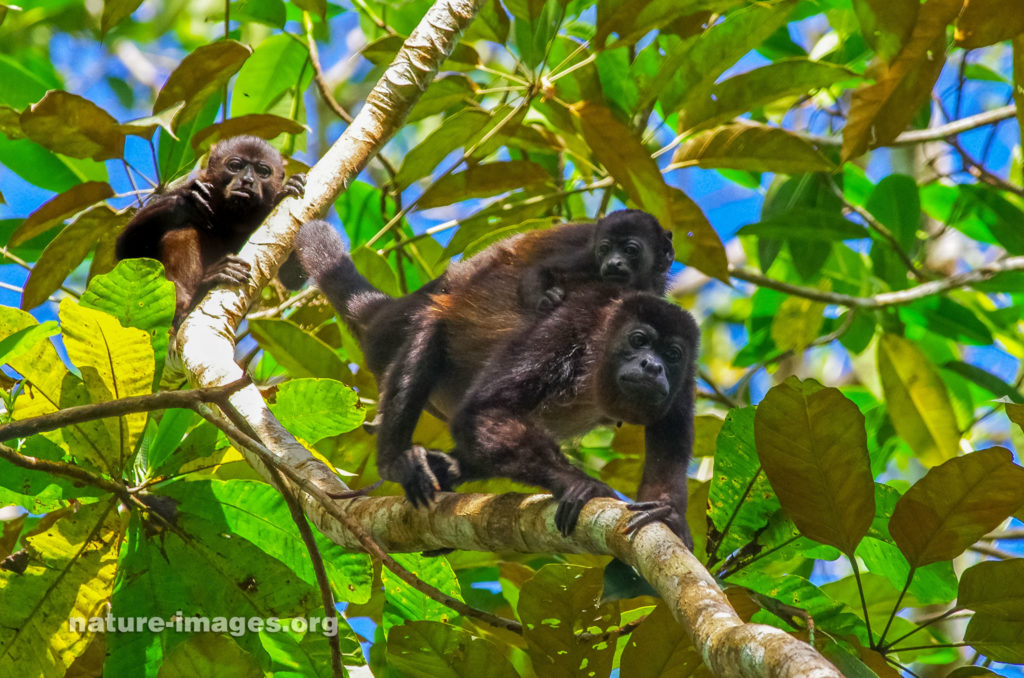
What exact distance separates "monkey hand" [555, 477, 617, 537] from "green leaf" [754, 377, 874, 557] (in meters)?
0.44

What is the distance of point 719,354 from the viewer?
11.0 meters

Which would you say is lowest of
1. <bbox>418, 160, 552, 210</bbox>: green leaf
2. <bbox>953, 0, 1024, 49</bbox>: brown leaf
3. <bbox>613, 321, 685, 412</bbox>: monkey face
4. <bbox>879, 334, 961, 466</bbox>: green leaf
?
<bbox>613, 321, 685, 412</bbox>: monkey face

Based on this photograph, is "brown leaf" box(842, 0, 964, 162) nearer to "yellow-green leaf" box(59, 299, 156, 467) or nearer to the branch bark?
the branch bark

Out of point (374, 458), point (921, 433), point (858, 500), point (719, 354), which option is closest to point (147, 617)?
point (374, 458)

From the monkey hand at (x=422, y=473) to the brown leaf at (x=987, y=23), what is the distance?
2.26 meters

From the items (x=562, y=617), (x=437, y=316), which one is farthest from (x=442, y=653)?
(x=437, y=316)

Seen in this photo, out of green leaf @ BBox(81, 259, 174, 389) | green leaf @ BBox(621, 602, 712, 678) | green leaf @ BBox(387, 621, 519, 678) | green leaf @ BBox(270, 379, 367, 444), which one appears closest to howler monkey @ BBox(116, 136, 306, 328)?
green leaf @ BBox(81, 259, 174, 389)

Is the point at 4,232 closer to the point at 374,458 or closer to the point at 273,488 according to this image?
the point at 374,458

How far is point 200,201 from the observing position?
4.91m

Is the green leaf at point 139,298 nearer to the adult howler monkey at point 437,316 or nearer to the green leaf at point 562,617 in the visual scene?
the adult howler monkey at point 437,316

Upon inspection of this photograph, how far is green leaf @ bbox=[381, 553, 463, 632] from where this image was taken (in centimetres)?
283

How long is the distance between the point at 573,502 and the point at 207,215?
3193 millimetres

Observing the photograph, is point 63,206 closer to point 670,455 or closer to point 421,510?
point 421,510

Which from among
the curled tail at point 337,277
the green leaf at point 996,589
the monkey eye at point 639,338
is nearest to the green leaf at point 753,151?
the monkey eye at point 639,338
